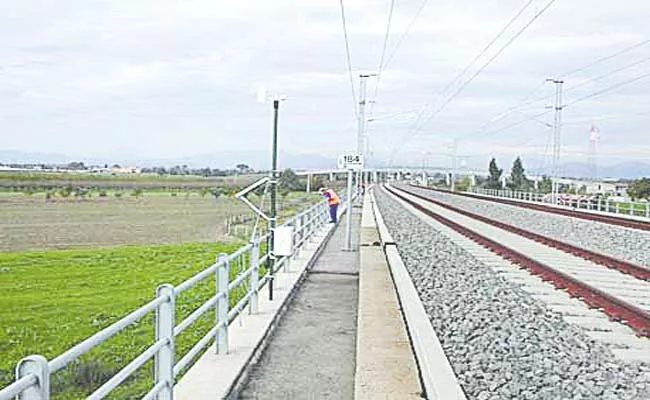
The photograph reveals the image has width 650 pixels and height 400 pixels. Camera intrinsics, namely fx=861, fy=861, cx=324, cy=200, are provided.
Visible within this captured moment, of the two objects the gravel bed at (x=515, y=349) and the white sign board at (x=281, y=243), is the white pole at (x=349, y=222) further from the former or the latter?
the white sign board at (x=281, y=243)

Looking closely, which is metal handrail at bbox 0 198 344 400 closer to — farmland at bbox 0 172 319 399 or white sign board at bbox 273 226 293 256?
white sign board at bbox 273 226 293 256

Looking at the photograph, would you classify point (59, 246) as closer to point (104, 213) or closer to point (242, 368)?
point (104, 213)

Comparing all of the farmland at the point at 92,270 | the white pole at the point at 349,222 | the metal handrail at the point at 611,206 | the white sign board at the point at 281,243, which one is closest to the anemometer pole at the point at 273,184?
the white sign board at the point at 281,243

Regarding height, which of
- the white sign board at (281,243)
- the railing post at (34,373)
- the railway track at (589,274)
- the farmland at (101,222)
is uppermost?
the railing post at (34,373)

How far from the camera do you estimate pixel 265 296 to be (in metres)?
11.1

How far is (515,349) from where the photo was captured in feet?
29.3

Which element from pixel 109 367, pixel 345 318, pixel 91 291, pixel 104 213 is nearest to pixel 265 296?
pixel 345 318

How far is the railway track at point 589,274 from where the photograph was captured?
39.1 feet

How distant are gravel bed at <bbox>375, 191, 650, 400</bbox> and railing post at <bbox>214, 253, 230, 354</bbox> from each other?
2151mm

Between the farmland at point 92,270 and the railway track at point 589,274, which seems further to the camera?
the farmland at point 92,270

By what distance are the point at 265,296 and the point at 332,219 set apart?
1872 centimetres

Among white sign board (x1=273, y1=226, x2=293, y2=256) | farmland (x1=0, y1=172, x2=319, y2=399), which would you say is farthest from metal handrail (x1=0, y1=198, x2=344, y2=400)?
farmland (x1=0, y1=172, x2=319, y2=399)

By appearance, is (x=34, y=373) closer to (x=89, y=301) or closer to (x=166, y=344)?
(x=166, y=344)

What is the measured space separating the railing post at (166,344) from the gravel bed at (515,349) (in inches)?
111
